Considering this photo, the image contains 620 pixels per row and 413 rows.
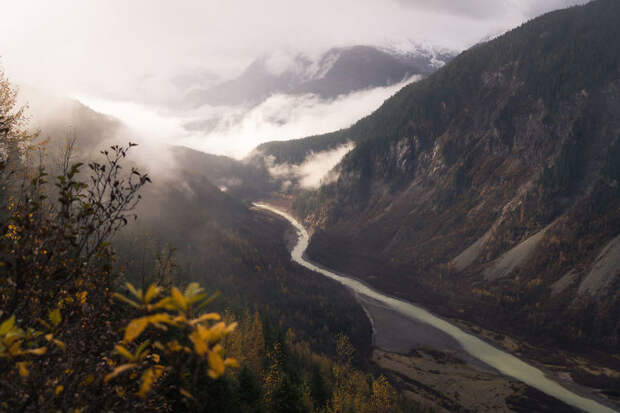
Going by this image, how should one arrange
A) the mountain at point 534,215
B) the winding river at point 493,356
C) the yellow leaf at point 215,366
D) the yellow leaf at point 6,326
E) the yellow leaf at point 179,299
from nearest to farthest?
the yellow leaf at point 215,366 < the yellow leaf at point 179,299 < the yellow leaf at point 6,326 < the winding river at point 493,356 < the mountain at point 534,215

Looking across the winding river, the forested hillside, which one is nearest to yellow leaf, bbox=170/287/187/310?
the forested hillside

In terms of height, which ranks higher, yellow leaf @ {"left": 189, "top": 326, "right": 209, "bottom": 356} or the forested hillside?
yellow leaf @ {"left": 189, "top": 326, "right": 209, "bottom": 356}

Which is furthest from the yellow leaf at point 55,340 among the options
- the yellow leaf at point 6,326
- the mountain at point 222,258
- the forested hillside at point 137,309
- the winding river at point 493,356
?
the winding river at point 493,356

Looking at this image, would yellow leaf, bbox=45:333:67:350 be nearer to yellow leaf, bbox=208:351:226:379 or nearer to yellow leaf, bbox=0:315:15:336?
yellow leaf, bbox=0:315:15:336

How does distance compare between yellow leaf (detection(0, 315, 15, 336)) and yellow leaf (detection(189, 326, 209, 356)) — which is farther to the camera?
yellow leaf (detection(0, 315, 15, 336))

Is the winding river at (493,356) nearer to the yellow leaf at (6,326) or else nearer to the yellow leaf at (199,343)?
the yellow leaf at (199,343)

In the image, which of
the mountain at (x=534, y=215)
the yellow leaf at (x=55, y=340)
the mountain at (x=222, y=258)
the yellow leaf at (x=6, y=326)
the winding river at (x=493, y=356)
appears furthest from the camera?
the mountain at (x=534, y=215)

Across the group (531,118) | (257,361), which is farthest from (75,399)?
(531,118)

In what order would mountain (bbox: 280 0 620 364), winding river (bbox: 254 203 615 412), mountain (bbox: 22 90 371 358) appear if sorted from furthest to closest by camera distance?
mountain (bbox: 280 0 620 364) → mountain (bbox: 22 90 371 358) → winding river (bbox: 254 203 615 412)
